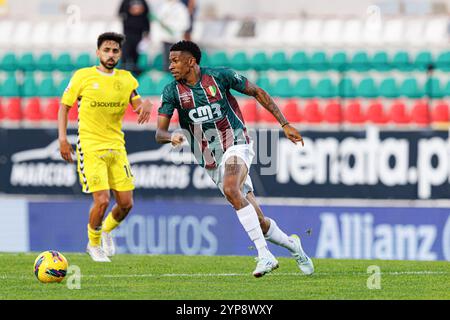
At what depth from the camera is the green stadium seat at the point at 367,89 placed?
19266 mm

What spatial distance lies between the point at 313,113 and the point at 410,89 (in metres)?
1.68

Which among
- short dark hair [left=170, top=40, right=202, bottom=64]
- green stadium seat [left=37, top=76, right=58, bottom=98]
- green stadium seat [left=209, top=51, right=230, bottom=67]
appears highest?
green stadium seat [left=209, top=51, right=230, bottom=67]

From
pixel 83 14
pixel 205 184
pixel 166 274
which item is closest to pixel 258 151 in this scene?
pixel 205 184

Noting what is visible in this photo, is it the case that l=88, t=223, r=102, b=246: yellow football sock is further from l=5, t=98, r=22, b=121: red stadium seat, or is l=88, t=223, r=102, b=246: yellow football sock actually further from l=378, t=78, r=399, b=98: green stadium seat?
l=378, t=78, r=399, b=98: green stadium seat

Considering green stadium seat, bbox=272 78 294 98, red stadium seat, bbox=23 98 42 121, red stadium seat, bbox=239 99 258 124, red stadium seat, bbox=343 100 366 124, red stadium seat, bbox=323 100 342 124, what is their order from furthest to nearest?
red stadium seat, bbox=23 98 42 121 < green stadium seat, bbox=272 78 294 98 < red stadium seat, bbox=323 100 342 124 < red stadium seat, bbox=239 99 258 124 < red stadium seat, bbox=343 100 366 124

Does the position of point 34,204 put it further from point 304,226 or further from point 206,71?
point 206,71

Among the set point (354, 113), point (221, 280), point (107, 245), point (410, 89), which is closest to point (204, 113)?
point (221, 280)

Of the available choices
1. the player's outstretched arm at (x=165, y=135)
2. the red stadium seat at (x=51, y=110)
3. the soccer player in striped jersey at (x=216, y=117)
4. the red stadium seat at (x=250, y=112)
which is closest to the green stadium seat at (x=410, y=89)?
the red stadium seat at (x=250, y=112)

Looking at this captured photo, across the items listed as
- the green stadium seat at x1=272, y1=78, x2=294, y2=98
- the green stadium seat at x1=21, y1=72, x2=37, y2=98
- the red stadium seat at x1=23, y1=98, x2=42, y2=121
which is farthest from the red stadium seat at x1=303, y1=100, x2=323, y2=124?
the green stadium seat at x1=21, y1=72, x2=37, y2=98

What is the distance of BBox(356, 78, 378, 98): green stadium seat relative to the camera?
19266 mm

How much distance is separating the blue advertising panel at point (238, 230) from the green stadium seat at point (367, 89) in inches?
95.0

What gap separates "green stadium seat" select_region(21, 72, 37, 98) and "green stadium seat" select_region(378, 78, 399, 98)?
19.4 ft

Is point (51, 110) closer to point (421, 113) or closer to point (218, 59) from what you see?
point (218, 59)

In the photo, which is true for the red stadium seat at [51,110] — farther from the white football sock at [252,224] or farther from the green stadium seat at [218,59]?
the white football sock at [252,224]
